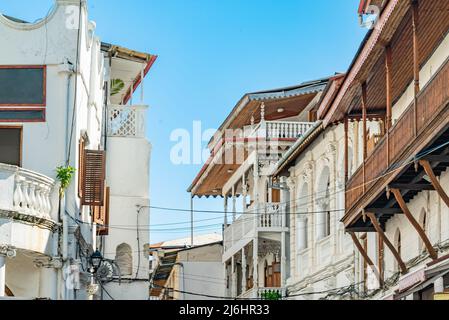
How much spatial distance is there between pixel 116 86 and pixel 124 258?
21.3ft

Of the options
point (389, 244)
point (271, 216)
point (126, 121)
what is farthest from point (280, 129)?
point (389, 244)

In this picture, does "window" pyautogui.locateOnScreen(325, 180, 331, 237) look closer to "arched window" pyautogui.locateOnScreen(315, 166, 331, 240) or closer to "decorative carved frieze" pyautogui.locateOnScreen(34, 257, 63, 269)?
"arched window" pyautogui.locateOnScreen(315, 166, 331, 240)

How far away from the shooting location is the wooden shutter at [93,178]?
26.8 meters

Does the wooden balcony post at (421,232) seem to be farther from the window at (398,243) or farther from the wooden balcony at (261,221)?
the wooden balcony at (261,221)

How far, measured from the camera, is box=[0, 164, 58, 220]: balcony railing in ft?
70.7

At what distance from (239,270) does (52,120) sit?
24895 mm

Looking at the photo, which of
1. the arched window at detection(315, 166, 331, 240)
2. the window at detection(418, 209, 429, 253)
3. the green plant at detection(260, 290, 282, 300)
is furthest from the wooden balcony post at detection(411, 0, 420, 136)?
the green plant at detection(260, 290, 282, 300)

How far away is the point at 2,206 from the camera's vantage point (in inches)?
846

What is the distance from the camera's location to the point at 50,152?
995 inches

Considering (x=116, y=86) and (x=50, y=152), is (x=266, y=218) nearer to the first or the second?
(x=116, y=86)

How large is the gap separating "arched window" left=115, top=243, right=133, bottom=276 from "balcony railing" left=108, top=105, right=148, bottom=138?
9.73ft

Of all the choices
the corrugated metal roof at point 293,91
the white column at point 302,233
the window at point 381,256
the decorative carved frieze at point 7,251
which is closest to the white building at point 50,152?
the decorative carved frieze at point 7,251

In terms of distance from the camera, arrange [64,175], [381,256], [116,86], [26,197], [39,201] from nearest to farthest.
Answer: [26,197], [39,201], [64,175], [381,256], [116,86]
